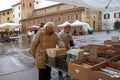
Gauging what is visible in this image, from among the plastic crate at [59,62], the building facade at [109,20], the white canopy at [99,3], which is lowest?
the plastic crate at [59,62]

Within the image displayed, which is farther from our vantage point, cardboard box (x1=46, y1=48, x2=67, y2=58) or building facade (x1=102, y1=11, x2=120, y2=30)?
building facade (x1=102, y1=11, x2=120, y2=30)

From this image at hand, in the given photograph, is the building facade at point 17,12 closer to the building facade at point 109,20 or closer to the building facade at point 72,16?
the building facade at point 72,16

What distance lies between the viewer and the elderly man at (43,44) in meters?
4.50

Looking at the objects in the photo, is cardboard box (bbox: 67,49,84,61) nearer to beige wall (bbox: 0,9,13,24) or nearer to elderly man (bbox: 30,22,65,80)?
elderly man (bbox: 30,22,65,80)

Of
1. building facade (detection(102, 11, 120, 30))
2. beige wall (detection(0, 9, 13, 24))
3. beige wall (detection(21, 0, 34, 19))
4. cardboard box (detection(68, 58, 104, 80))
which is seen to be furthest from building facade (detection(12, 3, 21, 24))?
cardboard box (detection(68, 58, 104, 80))

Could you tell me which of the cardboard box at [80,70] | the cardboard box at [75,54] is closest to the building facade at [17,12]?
the cardboard box at [75,54]

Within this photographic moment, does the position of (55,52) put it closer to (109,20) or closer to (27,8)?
(109,20)

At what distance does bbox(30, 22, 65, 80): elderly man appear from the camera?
4500 millimetres

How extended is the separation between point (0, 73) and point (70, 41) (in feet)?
10.8

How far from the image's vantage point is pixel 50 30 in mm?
4453

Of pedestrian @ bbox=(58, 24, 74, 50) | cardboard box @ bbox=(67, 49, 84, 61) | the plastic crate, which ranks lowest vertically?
the plastic crate

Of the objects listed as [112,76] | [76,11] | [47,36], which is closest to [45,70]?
[47,36]

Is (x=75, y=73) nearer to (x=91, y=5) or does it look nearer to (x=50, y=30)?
(x=50, y=30)

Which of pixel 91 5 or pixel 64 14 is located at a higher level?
pixel 64 14
